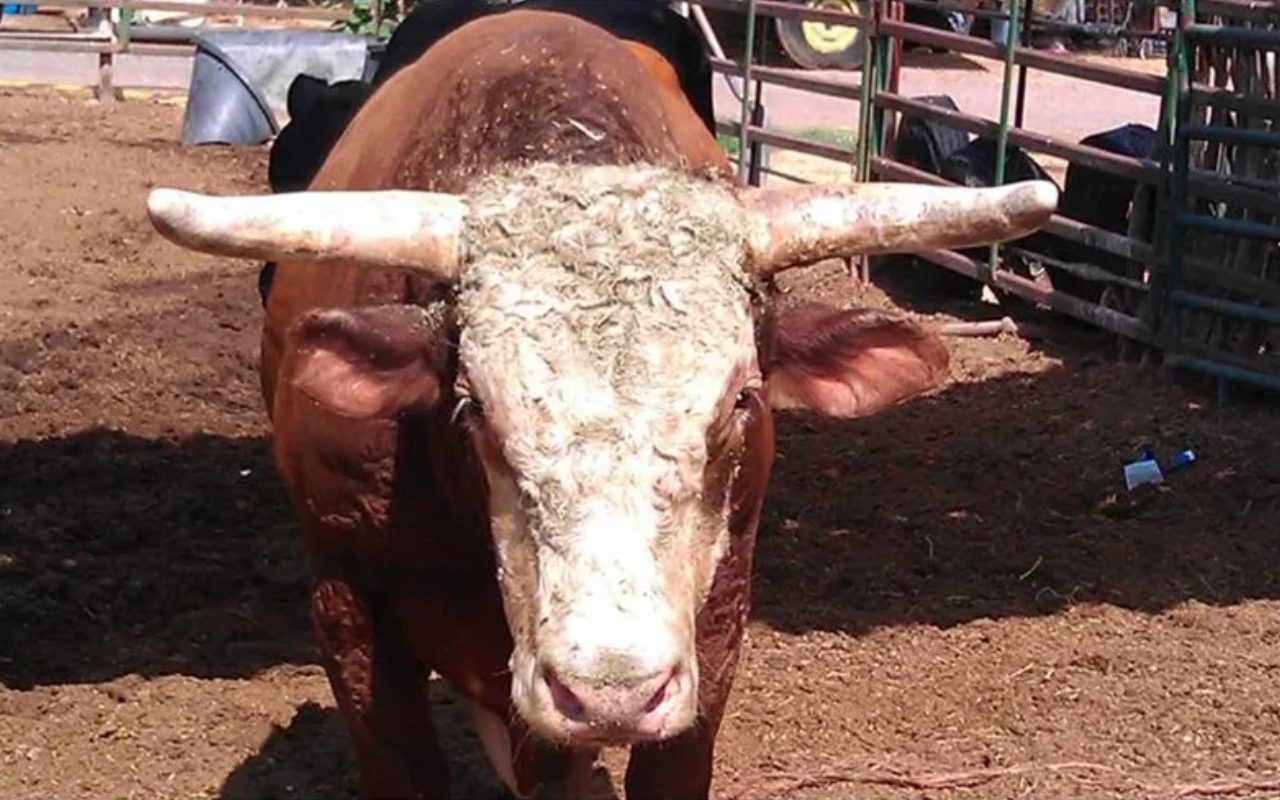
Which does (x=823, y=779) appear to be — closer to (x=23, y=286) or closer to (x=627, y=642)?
(x=627, y=642)

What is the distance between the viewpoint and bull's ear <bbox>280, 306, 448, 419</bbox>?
3572mm

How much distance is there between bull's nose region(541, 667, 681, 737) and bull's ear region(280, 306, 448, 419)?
833 mm

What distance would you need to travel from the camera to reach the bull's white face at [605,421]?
291 centimetres

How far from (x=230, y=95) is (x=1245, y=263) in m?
8.76

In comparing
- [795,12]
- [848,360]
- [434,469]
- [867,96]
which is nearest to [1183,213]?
[867,96]

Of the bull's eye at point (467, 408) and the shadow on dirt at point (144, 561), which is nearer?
the bull's eye at point (467, 408)

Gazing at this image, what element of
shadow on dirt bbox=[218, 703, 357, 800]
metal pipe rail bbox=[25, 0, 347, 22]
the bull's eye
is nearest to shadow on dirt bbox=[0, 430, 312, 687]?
shadow on dirt bbox=[218, 703, 357, 800]

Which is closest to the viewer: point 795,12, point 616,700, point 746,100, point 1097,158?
point 616,700

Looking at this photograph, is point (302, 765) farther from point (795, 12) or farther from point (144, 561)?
point (795, 12)

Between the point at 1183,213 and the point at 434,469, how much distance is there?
585 cm

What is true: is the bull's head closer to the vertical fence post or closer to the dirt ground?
the dirt ground

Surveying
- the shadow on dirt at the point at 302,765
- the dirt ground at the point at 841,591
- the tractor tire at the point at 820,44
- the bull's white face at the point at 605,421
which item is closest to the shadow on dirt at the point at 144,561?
the dirt ground at the point at 841,591

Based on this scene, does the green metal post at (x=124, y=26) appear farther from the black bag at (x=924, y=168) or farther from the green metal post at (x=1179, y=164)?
the green metal post at (x=1179, y=164)

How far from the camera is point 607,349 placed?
10.2ft
